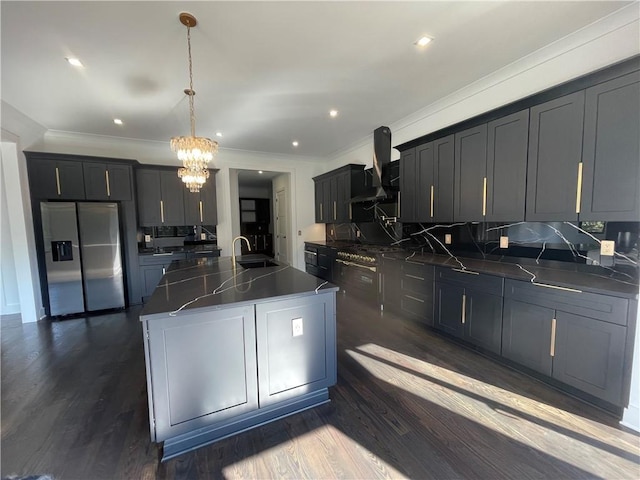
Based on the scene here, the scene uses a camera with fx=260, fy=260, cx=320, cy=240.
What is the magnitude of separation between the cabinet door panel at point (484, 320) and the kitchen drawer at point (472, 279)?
59 mm

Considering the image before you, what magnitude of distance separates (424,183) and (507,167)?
100cm

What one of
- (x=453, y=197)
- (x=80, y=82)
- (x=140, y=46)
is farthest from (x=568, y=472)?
(x=80, y=82)

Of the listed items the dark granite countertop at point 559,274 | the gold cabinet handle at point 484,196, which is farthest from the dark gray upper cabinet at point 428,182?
the dark granite countertop at point 559,274

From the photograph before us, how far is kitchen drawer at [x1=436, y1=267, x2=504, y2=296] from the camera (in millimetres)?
2389

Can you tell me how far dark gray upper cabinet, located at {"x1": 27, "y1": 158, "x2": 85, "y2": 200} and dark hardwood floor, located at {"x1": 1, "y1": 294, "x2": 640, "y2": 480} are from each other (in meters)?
2.34

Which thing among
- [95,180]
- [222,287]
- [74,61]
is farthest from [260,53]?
[95,180]

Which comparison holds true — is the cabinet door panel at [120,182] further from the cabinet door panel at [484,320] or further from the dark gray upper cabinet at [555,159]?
the dark gray upper cabinet at [555,159]

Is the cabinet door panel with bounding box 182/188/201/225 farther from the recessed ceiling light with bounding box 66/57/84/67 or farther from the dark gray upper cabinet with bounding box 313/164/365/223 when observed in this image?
the dark gray upper cabinet with bounding box 313/164/365/223

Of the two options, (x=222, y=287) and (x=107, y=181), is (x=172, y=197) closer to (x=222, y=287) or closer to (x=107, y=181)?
(x=107, y=181)

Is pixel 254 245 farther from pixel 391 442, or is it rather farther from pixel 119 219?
pixel 391 442

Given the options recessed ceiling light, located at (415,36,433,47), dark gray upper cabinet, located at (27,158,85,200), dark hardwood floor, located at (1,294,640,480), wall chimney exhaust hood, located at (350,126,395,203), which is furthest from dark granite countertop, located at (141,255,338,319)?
dark gray upper cabinet, located at (27,158,85,200)

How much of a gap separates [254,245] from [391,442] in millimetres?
8406

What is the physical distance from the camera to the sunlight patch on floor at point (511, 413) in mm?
1521

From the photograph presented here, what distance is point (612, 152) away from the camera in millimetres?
1873
